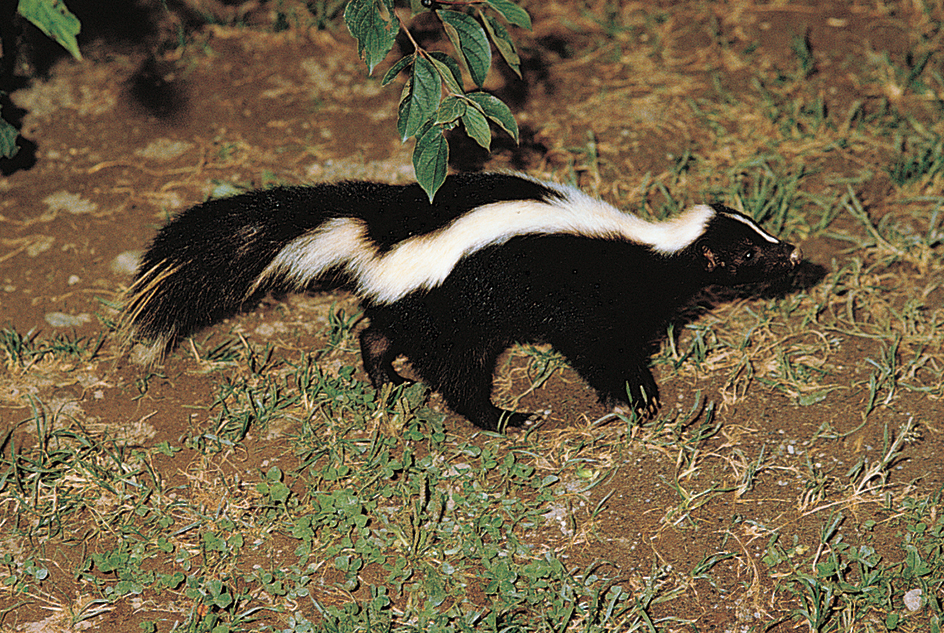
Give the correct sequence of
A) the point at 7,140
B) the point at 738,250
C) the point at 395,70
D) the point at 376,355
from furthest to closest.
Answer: the point at 7,140 → the point at 376,355 → the point at 738,250 → the point at 395,70

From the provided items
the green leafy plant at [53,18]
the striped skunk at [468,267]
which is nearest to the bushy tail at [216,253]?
the striped skunk at [468,267]

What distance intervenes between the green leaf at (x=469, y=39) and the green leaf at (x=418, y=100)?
0.13 metres

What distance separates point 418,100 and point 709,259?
144cm

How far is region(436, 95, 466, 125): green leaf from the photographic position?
2.45 meters

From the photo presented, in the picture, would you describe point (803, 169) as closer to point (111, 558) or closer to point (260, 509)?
point (260, 509)

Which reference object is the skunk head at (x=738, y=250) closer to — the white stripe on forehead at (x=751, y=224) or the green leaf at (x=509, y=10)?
the white stripe on forehead at (x=751, y=224)

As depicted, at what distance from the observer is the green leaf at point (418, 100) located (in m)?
2.50

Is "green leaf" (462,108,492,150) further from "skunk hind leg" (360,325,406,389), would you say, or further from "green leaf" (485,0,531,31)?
"skunk hind leg" (360,325,406,389)

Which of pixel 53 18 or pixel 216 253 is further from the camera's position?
pixel 216 253

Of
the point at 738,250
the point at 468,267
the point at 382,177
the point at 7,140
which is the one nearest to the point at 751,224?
the point at 738,250

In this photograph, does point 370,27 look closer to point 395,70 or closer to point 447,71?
point 395,70

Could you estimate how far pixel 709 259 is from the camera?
11.1ft

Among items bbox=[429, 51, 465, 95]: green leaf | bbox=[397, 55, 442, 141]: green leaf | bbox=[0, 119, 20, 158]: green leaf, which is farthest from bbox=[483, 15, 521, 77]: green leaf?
bbox=[0, 119, 20, 158]: green leaf

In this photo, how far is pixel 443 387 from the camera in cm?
332
